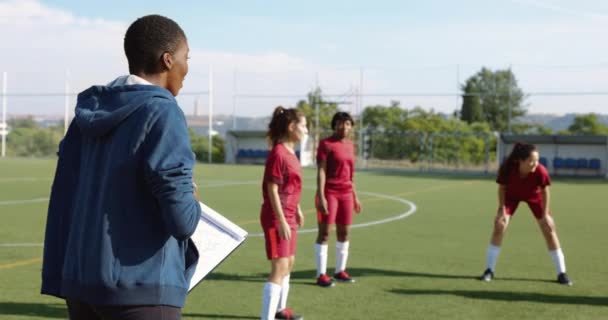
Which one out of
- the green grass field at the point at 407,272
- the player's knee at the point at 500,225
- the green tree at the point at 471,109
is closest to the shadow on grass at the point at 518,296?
the green grass field at the point at 407,272

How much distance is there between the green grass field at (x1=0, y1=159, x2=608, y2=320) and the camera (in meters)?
7.02

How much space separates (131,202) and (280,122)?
13.0 feet

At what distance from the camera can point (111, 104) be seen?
252cm

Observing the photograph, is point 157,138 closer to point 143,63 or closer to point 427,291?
point 143,63

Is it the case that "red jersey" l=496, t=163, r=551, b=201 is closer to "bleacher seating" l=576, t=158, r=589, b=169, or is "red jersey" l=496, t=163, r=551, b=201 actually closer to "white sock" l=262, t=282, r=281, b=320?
"white sock" l=262, t=282, r=281, b=320

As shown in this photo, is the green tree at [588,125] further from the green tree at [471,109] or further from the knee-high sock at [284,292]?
the knee-high sock at [284,292]

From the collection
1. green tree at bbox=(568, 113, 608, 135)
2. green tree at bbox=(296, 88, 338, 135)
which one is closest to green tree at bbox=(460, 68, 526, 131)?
green tree at bbox=(568, 113, 608, 135)

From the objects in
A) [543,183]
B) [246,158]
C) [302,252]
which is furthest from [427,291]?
[246,158]

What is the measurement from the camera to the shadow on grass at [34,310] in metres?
6.53

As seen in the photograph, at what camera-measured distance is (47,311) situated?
6684 millimetres

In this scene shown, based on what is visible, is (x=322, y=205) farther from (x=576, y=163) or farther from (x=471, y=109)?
(x=471, y=109)

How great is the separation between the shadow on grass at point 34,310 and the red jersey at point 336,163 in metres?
3.09

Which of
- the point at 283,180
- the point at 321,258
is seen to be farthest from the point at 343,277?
the point at 283,180

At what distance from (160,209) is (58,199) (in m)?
0.47
